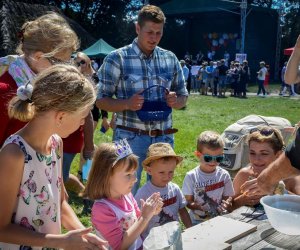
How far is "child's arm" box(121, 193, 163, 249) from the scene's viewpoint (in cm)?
207

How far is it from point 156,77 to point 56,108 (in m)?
1.70

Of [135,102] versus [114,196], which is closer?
[114,196]

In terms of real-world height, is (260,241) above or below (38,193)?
below

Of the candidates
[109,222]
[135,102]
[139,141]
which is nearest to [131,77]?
[135,102]

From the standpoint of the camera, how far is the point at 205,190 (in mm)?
3090

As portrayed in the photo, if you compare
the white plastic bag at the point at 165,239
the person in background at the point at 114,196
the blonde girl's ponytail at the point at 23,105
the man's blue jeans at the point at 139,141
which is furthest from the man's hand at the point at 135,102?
the white plastic bag at the point at 165,239

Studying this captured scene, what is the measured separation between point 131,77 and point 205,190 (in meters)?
0.99

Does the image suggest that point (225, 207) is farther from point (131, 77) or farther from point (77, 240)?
point (77, 240)

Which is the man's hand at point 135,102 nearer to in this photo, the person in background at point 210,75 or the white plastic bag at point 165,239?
the white plastic bag at point 165,239

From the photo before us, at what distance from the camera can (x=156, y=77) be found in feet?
10.8

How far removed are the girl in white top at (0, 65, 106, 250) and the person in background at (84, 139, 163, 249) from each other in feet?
1.40

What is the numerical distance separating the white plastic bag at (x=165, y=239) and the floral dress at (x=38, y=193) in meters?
0.47

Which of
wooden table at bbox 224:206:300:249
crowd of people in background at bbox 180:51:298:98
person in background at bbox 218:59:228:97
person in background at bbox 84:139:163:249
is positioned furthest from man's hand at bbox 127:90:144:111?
person in background at bbox 218:59:228:97

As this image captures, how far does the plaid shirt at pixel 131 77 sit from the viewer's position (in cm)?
322
